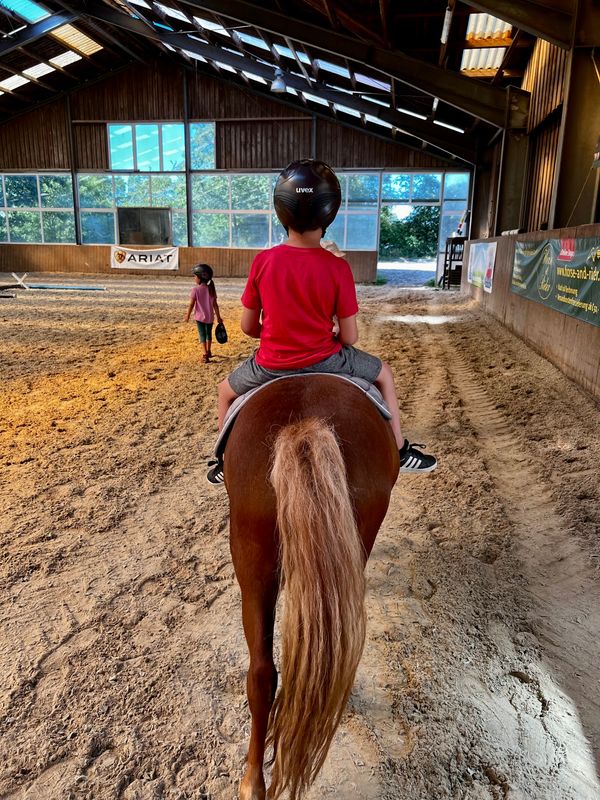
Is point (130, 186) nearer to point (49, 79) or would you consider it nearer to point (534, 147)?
point (49, 79)

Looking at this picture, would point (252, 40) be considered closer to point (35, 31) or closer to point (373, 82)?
point (373, 82)

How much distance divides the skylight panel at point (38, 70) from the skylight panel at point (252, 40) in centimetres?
987

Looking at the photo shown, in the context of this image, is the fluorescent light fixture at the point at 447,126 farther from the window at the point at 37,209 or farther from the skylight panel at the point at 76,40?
the window at the point at 37,209

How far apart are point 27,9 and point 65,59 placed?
13.6 ft

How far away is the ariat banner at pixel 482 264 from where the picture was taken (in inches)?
507

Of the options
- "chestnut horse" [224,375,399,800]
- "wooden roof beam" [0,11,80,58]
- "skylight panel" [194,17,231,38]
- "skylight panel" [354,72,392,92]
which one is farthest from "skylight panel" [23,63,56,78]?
"chestnut horse" [224,375,399,800]

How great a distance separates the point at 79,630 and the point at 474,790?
1700 millimetres

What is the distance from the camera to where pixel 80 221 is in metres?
24.8

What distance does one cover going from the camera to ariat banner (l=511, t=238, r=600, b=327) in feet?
19.2

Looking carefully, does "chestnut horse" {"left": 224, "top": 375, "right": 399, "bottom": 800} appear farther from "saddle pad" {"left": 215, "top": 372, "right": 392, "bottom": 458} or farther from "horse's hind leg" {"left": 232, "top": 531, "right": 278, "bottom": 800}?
"saddle pad" {"left": 215, "top": 372, "right": 392, "bottom": 458}

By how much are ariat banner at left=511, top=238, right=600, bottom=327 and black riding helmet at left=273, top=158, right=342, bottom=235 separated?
473 cm

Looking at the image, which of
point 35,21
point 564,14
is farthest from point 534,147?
point 35,21

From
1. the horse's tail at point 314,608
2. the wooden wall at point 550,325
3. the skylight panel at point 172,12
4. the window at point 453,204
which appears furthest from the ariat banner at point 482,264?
the horse's tail at point 314,608

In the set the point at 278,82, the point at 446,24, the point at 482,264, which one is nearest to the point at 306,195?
the point at 446,24
